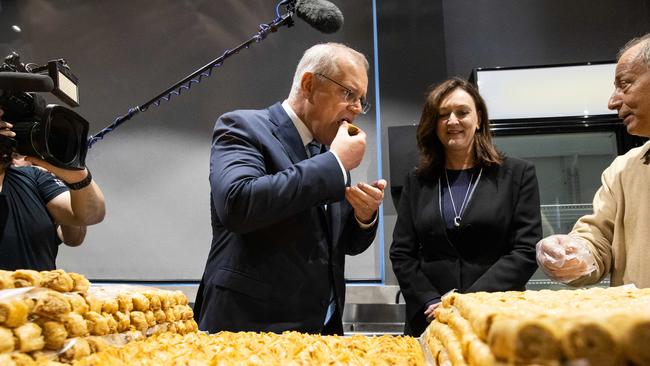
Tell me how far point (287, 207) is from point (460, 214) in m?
0.77

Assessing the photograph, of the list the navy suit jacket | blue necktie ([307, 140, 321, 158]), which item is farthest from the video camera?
blue necktie ([307, 140, 321, 158])

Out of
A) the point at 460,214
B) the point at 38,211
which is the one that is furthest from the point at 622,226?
the point at 38,211

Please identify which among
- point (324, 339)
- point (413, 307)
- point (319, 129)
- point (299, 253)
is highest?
point (319, 129)

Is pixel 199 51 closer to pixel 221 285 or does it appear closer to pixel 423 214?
pixel 423 214

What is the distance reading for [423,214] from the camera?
1885 millimetres

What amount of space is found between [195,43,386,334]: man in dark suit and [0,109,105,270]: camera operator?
13.3 inches

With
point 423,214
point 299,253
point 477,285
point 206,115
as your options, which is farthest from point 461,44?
point 299,253

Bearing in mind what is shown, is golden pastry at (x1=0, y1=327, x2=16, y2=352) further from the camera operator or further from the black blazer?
the black blazer

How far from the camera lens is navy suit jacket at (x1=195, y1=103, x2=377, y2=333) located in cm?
130

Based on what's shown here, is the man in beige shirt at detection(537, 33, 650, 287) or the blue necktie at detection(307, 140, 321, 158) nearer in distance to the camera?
the man in beige shirt at detection(537, 33, 650, 287)

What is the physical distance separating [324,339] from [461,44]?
10.4ft

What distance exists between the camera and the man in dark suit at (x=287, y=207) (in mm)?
1307

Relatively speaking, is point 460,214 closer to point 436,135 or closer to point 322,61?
point 436,135

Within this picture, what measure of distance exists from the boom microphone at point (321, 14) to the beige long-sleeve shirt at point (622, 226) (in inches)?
42.1
